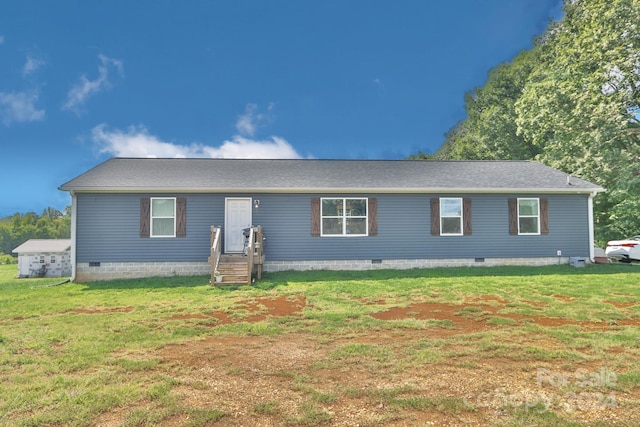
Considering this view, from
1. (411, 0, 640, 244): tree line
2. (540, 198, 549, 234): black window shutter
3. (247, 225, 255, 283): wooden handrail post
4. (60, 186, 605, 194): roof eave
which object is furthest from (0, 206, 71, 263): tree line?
(411, 0, 640, 244): tree line

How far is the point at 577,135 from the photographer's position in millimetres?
16156

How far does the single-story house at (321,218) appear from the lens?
1076 centimetres

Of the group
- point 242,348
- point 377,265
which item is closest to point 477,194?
point 377,265

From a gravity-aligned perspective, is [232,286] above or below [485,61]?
below

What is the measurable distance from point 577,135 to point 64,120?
50.5 m

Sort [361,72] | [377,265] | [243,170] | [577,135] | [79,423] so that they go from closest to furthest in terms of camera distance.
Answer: [79,423]
[377,265]
[243,170]
[577,135]
[361,72]

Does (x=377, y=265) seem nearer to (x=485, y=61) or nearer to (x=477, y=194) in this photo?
(x=477, y=194)

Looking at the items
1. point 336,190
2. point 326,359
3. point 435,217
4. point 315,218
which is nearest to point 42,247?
point 315,218

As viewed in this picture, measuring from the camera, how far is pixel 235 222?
36.8 feet

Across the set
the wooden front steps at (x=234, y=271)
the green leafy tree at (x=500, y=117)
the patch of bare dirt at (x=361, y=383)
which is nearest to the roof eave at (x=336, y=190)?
the wooden front steps at (x=234, y=271)

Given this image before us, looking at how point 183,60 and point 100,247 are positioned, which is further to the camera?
point 183,60

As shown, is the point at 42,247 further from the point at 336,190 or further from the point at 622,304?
the point at 622,304

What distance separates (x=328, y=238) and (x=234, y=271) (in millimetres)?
3414

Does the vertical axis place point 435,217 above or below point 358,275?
above
